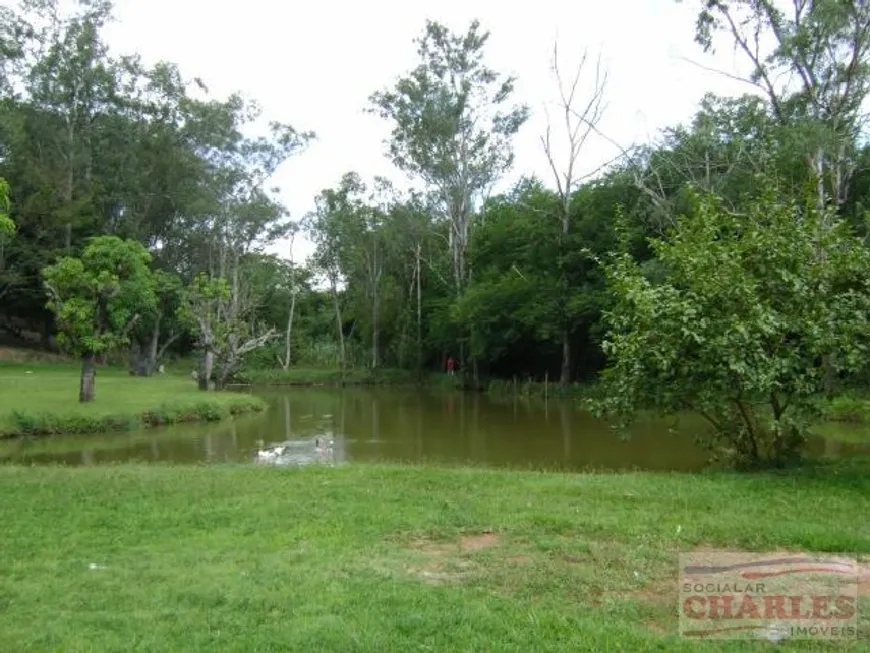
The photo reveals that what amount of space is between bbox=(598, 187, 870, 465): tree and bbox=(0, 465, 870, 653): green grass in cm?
123

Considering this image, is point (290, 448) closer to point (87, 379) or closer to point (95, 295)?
point (87, 379)

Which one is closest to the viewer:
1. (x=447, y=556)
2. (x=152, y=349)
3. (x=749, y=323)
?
(x=447, y=556)

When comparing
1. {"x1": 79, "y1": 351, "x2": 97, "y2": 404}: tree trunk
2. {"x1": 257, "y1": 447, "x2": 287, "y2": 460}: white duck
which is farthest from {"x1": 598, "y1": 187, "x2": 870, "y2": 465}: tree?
{"x1": 79, "y1": 351, "x2": 97, "y2": 404}: tree trunk

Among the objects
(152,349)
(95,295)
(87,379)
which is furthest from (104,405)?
(152,349)

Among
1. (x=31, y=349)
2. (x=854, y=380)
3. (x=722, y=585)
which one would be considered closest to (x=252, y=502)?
(x=722, y=585)

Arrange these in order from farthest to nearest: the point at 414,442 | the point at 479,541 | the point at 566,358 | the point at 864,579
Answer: the point at 566,358 → the point at 414,442 → the point at 479,541 → the point at 864,579

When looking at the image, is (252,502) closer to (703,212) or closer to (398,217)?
(703,212)

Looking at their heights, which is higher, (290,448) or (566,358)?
(566,358)

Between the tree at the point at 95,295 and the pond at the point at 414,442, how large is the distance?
3.25m

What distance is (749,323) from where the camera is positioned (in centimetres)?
944

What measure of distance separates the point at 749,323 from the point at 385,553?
5.99 m

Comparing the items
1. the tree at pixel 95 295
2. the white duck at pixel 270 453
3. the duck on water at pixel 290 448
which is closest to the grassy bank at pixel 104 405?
the tree at pixel 95 295

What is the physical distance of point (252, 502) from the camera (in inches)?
315

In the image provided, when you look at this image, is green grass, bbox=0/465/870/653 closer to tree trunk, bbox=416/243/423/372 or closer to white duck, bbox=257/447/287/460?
white duck, bbox=257/447/287/460
